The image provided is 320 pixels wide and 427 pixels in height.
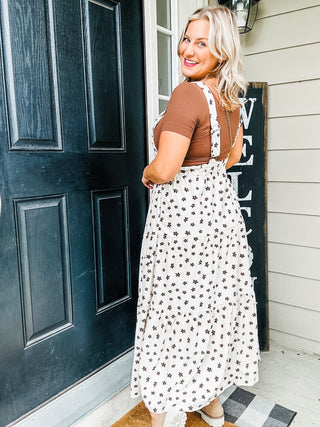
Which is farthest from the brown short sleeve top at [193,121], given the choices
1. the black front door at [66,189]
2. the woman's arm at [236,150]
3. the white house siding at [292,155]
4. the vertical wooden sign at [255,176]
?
the white house siding at [292,155]

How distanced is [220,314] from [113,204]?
70 centimetres

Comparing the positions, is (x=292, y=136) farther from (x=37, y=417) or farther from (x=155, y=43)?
(x=37, y=417)

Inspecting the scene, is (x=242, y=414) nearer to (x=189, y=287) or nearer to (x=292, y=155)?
(x=189, y=287)

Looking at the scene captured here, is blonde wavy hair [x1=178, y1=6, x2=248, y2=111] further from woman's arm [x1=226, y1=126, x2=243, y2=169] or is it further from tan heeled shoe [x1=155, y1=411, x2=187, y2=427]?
tan heeled shoe [x1=155, y1=411, x2=187, y2=427]

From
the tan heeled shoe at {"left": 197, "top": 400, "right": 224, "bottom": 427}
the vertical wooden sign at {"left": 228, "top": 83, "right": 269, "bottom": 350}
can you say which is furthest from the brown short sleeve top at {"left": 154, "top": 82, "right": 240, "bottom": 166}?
the tan heeled shoe at {"left": 197, "top": 400, "right": 224, "bottom": 427}

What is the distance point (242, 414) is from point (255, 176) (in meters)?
1.16

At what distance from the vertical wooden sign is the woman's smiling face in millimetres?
719

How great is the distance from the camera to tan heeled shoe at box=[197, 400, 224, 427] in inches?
57.8

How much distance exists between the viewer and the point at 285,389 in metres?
1.74

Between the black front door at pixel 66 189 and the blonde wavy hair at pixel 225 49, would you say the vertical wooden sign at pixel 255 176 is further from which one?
the blonde wavy hair at pixel 225 49

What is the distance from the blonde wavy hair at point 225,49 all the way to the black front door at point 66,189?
54 centimetres

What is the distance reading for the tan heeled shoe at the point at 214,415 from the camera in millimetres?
1469

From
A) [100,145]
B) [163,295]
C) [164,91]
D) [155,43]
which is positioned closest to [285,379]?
[163,295]

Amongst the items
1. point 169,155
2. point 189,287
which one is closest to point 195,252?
point 189,287
